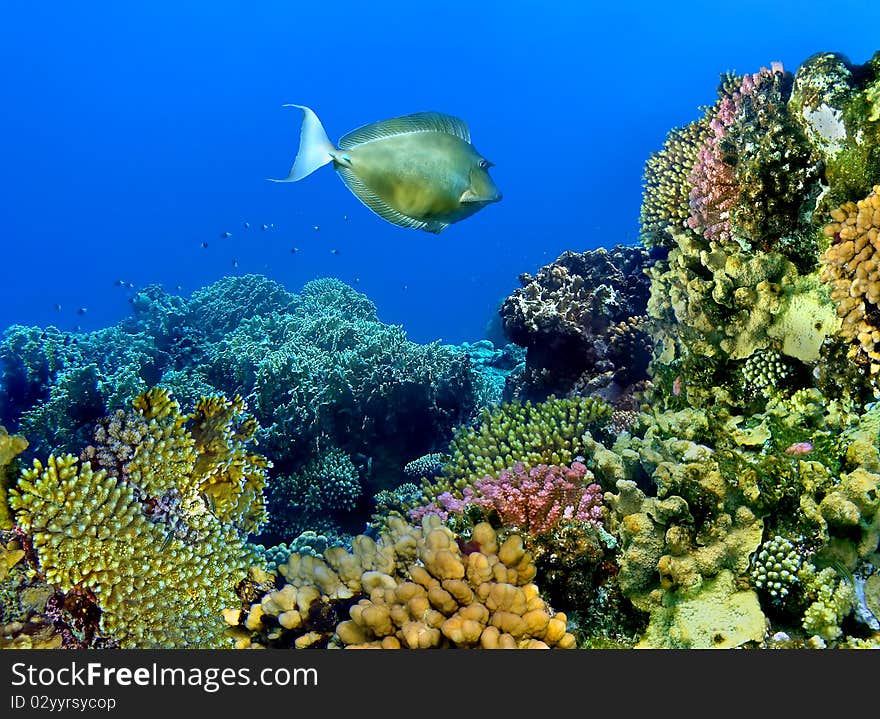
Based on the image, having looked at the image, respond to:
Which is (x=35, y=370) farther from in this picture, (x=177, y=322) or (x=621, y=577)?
(x=621, y=577)

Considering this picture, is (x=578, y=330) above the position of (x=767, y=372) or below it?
above

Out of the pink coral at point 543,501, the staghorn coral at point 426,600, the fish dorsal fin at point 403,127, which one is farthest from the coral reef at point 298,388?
the fish dorsal fin at point 403,127

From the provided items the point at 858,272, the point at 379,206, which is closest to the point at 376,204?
the point at 379,206

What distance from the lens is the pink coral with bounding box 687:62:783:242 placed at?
17.6ft

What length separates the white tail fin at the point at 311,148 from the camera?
2.83 meters

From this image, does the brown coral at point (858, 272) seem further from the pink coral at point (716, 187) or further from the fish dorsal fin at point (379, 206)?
the fish dorsal fin at point (379, 206)

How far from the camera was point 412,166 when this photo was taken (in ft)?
9.92

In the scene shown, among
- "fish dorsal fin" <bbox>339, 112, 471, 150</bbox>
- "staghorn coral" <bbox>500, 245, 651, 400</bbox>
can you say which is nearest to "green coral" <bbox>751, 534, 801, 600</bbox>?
"fish dorsal fin" <bbox>339, 112, 471, 150</bbox>

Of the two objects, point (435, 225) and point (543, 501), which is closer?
point (435, 225)

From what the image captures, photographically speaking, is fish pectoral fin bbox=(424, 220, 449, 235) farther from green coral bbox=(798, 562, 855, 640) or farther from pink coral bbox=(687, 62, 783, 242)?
pink coral bbox=(687, 62, 783, 242)

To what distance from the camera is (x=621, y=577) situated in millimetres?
3477

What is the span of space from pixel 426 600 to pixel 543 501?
1.31 metres

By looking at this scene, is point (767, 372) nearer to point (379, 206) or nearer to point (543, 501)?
point (543, 501)

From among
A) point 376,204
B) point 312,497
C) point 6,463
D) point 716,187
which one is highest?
point 716,187
